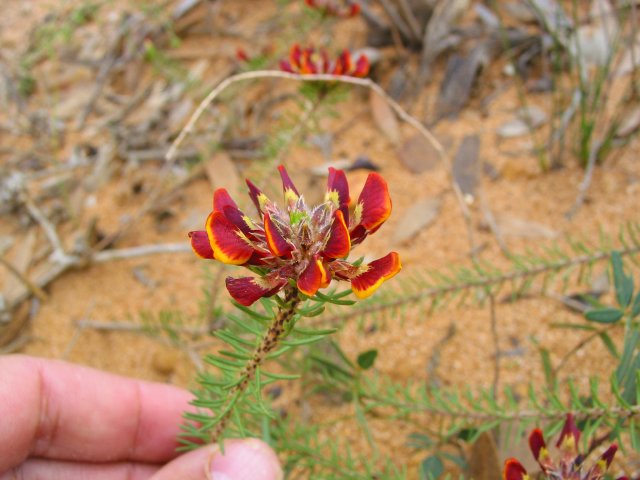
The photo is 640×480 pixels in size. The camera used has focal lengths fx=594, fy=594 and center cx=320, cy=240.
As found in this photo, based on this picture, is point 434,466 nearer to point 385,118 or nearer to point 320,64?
point 320,64

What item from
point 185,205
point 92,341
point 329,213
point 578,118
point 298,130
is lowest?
point 92,341

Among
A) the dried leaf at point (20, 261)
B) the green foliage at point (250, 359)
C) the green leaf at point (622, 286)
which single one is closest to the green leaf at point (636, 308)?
the green leaf at point (622, 286)

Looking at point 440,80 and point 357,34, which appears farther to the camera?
point 357,34

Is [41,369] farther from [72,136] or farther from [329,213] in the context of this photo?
[72,136]

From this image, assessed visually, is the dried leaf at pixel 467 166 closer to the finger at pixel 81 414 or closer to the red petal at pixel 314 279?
the finger at pixel 81 414

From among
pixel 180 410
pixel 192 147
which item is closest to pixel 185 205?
pixel 192 147

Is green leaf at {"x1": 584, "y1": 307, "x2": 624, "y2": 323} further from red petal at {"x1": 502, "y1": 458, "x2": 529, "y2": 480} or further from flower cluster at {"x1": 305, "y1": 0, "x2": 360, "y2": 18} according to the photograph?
flower cluster at {"x1": 305, "y1": 0, "x2": 360, "y2": 18}

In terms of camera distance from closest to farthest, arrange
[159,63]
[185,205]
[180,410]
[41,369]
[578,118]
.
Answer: [41,369], [180,410], [578,118], [185,205], [159,63]
